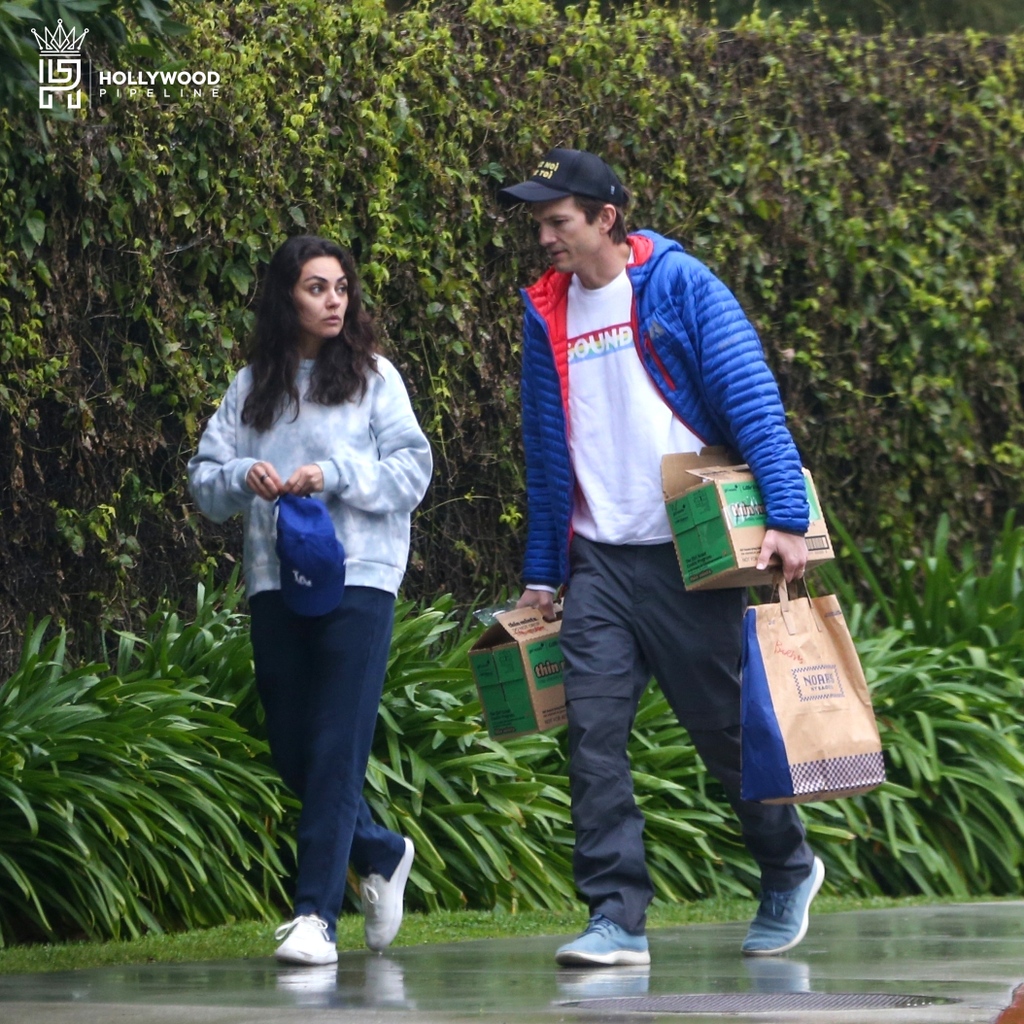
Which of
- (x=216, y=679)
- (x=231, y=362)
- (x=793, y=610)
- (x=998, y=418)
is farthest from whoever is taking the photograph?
(x=998, y=418)

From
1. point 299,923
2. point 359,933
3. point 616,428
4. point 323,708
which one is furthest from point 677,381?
point 359,933

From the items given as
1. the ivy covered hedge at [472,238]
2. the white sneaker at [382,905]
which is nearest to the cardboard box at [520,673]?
the white sneaker at [382,905]

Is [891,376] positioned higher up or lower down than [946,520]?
higher up

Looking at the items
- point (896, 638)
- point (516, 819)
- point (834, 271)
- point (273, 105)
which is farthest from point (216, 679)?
point (834, 271)

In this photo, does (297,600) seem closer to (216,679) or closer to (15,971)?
(15,971)

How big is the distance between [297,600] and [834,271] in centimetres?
463

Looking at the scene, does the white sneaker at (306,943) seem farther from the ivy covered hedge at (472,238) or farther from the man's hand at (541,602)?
the ivy covered hedge at (472,238)

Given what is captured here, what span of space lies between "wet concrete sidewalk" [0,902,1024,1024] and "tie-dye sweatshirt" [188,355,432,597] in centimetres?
102

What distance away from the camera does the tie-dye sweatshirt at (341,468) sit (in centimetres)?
494

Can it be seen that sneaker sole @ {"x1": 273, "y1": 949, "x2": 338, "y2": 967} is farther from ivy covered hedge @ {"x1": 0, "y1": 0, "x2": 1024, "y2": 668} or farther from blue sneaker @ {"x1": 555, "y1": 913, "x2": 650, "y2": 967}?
ivy covered hedge @ {"x1": 0, "y1": 0, "x2": 1024, "y2": 668}

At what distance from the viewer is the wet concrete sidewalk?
3.75 m

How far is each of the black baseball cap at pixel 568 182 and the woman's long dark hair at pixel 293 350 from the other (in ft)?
1.75

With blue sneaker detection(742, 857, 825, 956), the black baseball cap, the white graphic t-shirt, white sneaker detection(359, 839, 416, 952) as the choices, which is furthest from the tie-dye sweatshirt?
blue sneaker detection(742, 857, 825, 956)

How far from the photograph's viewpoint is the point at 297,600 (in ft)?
15.8
